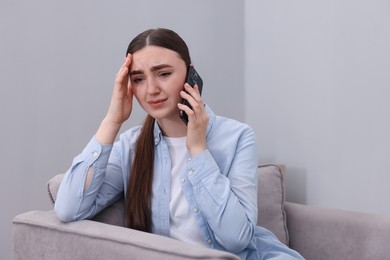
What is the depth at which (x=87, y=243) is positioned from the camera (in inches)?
44.9

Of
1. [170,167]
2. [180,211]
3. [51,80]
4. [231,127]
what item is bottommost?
[180,211]

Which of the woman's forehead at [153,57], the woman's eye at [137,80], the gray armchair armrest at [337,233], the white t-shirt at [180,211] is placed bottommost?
the gray armchair armrest at [337,233]

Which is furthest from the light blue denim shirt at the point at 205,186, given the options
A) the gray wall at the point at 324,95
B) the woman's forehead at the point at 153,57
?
the gray wall at the point at 324,95

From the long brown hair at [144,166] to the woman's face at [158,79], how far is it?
23 mm

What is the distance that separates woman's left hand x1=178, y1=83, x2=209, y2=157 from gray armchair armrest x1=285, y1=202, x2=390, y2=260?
→ 1.88 feet

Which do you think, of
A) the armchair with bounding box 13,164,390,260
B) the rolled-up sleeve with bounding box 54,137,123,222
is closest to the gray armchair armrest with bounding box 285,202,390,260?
the armchair with bounding box 13,164,390,260

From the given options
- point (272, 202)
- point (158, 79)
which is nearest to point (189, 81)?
point (158, 79)

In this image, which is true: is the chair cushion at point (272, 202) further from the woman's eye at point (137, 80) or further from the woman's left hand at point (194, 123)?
the woman's eye at point (137, 80)

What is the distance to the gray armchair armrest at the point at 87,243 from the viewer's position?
100 centimetres

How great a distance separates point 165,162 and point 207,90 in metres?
0.95

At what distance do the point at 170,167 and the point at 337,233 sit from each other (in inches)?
23.4

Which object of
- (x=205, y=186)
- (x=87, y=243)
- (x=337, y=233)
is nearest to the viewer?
(x=87, y=243)

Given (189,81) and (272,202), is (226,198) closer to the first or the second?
(189,81)

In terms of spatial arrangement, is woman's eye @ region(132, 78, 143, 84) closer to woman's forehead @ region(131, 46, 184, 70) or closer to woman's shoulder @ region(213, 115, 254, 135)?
woman's forehead @ region(131, 46, 184, 70)
